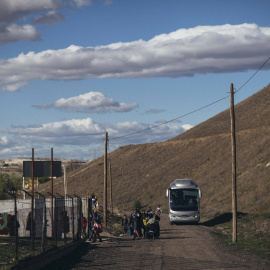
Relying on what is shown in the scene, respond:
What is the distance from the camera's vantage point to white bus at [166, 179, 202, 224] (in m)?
44.3

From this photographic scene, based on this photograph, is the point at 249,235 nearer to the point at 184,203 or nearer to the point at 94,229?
the point at 94,229

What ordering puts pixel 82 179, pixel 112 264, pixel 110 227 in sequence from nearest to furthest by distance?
1. pixel 112 264
2. pixel 110 227
3. pixel 82 179

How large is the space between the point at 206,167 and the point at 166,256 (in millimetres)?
68557

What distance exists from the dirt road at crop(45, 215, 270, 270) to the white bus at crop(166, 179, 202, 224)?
1326cm

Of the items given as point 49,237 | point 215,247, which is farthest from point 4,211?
point 215,247

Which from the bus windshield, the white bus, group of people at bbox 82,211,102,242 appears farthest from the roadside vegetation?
group of people at bbox 82,211,102,242

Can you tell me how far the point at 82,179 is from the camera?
12200 centimetres

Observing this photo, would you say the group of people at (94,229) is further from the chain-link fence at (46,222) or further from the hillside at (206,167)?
the hillside at (206,167)

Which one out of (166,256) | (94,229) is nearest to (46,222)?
(94,229)

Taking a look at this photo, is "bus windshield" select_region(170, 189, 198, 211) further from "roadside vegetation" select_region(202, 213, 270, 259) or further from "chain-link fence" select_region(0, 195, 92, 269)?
"chain-link fence" select_region(0, 195, 92, 269)

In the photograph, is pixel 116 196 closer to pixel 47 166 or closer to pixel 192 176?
pixel 192 176

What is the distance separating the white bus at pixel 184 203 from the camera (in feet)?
145

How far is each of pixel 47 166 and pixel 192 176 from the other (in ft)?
141

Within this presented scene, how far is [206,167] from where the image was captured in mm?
90188
